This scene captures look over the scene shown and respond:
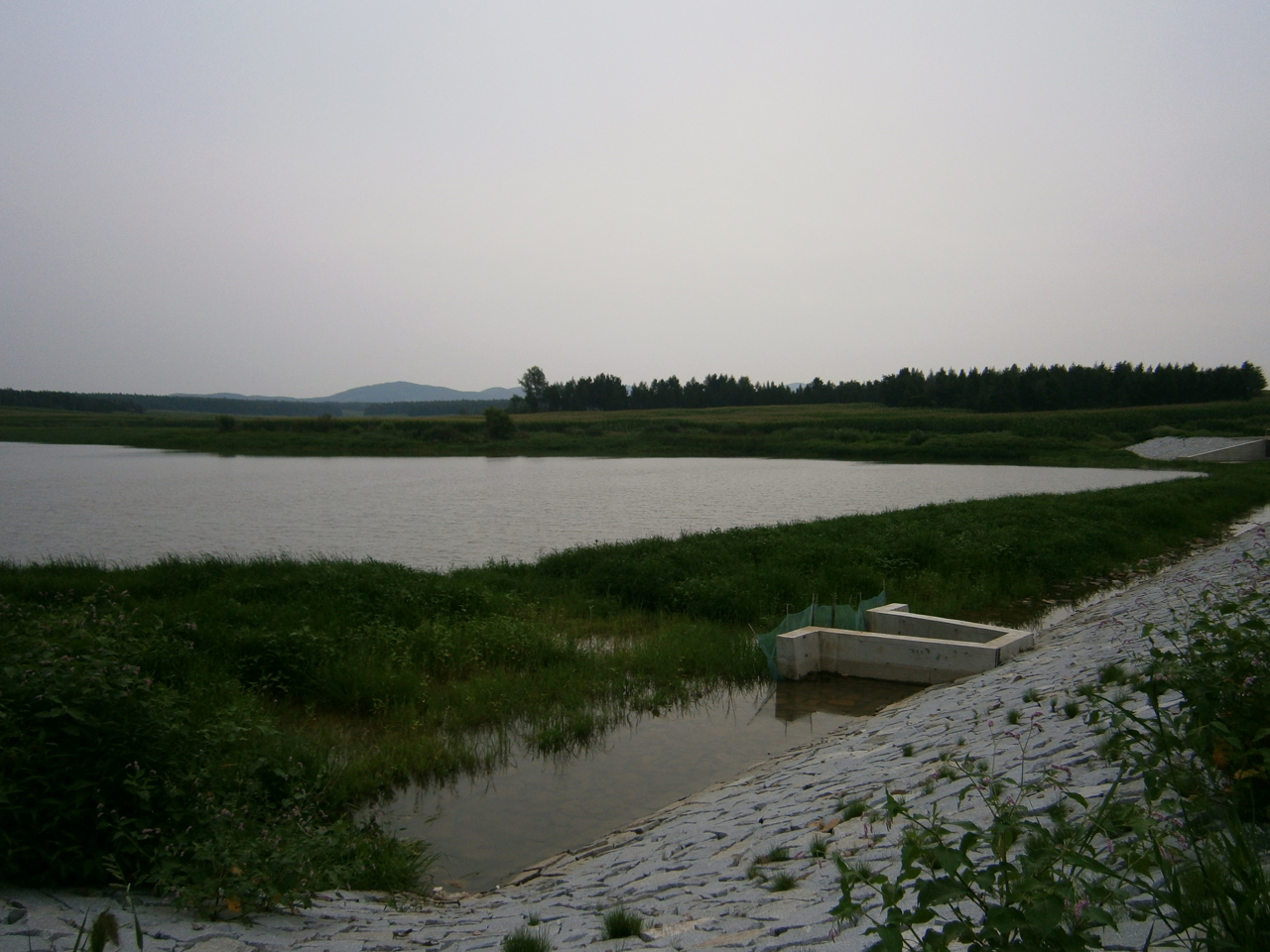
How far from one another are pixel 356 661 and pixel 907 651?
759cm

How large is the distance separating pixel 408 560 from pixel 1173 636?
64.0 feet

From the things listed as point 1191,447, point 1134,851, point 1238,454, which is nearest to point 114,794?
point 1134,851

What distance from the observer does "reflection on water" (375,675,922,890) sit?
7426mm

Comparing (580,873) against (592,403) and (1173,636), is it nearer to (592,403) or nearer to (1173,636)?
(1173,636)

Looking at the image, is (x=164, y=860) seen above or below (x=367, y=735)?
above

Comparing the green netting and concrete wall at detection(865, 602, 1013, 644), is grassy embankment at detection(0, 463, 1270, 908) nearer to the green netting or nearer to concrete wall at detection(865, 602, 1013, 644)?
the green netting

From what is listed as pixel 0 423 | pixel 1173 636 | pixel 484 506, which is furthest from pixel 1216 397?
pixel 0 423

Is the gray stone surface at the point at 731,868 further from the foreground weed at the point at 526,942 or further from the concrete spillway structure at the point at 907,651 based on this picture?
the concrete spillway structure at the point at 907,651

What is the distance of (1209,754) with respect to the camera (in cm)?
401

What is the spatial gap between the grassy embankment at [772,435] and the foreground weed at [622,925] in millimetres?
62460

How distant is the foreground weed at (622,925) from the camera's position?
14.8 feet

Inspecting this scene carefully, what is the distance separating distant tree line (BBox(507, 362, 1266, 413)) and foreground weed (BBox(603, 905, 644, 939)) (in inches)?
4236

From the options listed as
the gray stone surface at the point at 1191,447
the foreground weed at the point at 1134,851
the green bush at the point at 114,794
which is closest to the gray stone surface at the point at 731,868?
the green bush at the point at 114,794

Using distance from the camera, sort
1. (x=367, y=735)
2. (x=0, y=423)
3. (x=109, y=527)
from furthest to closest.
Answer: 1. (x=0, y=423)
2. (x=109, y=527)
3. (x=367, y=735)
